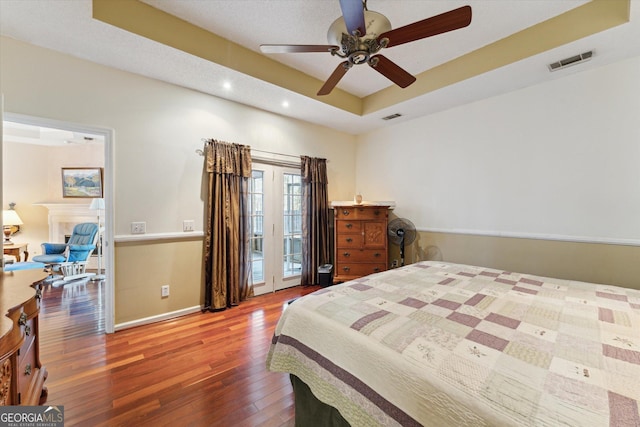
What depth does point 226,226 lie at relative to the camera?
305cm

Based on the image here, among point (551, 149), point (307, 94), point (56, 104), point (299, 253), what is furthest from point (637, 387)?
point (56, 104)

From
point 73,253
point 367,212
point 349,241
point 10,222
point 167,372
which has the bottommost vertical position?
point 167,372

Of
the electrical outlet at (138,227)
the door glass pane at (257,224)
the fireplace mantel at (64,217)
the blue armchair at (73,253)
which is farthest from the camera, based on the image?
the fireplace mantel at (64,217)

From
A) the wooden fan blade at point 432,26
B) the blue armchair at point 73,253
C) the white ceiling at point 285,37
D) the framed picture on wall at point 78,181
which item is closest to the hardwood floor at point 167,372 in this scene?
the blue armchair at point 73,253

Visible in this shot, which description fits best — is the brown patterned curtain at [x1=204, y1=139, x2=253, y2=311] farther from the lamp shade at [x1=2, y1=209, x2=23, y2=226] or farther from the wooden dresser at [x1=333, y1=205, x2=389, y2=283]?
the lamp shade at [x1=2, y1=209, x2=23, y2=226]

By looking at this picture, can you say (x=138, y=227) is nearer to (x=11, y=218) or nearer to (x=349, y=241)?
(x=349, y=241)

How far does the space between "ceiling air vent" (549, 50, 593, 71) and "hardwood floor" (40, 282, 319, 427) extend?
361cm

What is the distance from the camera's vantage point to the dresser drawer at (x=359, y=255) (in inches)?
141

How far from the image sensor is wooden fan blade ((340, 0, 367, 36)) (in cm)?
144

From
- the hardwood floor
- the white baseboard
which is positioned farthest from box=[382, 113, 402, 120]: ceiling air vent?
the white baseboard

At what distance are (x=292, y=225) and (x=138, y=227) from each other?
6.38 ft

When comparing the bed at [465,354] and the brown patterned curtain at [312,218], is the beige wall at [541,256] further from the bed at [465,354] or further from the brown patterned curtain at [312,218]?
the brown patterned curtain at [312,218]

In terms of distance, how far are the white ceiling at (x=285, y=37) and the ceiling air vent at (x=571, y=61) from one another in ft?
0.22

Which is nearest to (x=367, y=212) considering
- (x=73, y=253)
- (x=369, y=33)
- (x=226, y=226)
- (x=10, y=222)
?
(x=226, y=226)
